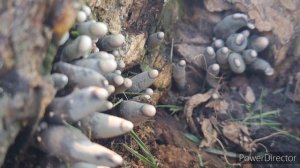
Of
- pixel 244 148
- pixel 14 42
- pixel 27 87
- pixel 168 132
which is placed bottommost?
pixel 244 148

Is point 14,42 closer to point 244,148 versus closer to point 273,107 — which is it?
point 244,148

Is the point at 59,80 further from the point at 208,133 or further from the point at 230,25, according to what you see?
the point at 230,25

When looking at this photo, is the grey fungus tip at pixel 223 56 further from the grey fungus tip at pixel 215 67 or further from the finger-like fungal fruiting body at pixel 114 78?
the finger-like fungal fruiting body at pixel 114 78

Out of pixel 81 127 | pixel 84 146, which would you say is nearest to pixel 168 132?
pixel 81 127

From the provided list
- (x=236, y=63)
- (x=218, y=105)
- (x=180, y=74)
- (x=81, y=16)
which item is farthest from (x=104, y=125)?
(x=236, y=63)

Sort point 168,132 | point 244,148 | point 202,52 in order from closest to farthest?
point 168,132 → point 244,148 → point 202,52

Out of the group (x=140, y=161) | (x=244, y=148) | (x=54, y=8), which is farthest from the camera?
(x=244, y=148)
